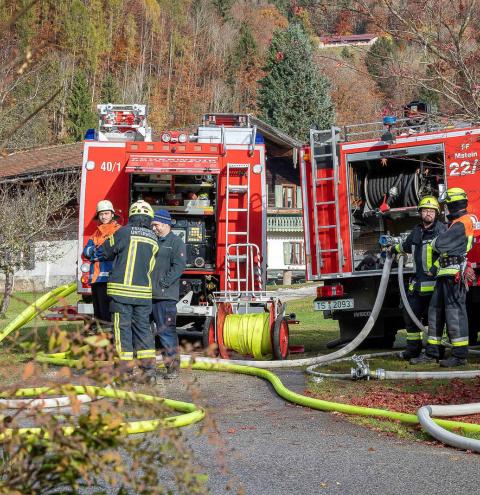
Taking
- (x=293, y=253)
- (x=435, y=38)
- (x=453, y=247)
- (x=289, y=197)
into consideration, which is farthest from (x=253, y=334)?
(x=289, y=197)

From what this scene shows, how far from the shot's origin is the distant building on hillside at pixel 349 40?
340 inches

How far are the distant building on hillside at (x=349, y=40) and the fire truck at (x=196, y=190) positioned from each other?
402cm

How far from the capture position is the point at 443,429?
20.1 ft

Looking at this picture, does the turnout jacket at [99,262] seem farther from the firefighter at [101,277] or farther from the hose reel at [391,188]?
the hose reel at [391,188]

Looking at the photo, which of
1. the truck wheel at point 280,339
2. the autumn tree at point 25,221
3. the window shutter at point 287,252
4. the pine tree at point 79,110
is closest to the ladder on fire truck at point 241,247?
the truck wheel at point 280,339

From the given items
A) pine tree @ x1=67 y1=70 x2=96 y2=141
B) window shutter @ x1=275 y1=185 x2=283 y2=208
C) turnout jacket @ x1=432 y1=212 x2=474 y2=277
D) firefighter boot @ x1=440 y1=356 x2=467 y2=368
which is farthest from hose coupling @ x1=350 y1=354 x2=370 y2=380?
window shutter @ x1=275 y1=185 x2=283 y2=208

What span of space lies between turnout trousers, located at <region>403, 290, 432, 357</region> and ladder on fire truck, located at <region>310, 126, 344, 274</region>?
1641mm

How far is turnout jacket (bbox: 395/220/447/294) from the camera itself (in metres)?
10.4

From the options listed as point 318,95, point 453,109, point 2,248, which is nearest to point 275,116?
point 318,95

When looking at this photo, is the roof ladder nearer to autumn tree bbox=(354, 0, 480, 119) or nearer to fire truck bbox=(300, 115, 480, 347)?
fire truck bbox=(300, 115, 480, 347)

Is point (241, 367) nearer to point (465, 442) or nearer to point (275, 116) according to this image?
point (465, 442)

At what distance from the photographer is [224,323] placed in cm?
1136

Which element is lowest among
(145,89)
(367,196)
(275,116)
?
(367,196)

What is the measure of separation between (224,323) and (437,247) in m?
2.77
